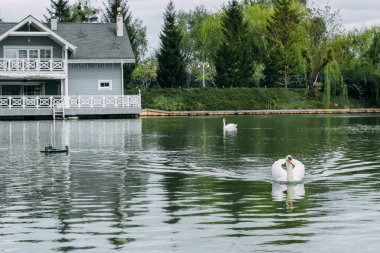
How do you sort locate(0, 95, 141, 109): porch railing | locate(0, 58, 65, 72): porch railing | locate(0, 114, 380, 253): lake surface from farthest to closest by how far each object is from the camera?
locate(0, 58, 65, 72): porch railing
locate(0, 95, 141, 109): porch railing
locate(0, 114, 380, 253): lake surface

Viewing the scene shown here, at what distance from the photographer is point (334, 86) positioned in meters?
72.3

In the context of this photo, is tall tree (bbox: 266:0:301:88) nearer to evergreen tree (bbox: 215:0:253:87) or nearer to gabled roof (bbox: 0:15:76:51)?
evergreen tree (bbox: 215:0:253:87)

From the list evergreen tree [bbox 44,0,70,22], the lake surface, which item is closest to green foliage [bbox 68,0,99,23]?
evergreen tree [bbox 44,0,70,22]

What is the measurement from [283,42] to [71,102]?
28355 millimetres

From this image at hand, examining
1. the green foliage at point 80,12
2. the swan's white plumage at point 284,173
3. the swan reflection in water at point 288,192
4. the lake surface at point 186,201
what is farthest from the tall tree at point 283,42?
the swan reflection in water at point 288,192

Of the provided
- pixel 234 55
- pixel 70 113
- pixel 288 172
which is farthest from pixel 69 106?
pixel 288 172

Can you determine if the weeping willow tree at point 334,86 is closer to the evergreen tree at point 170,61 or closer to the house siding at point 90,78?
the evergreen tree at point 170,61

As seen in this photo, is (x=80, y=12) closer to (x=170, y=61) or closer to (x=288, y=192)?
(x=170, y=61)

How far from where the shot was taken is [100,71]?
205ft

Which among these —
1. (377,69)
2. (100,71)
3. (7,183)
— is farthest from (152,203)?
(377,69)

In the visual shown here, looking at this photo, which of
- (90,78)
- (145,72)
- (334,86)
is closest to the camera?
(90,78)

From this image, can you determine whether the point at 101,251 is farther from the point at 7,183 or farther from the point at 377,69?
the point at 377,69

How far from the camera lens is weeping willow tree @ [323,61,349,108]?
234ft

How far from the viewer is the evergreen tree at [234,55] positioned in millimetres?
74750
